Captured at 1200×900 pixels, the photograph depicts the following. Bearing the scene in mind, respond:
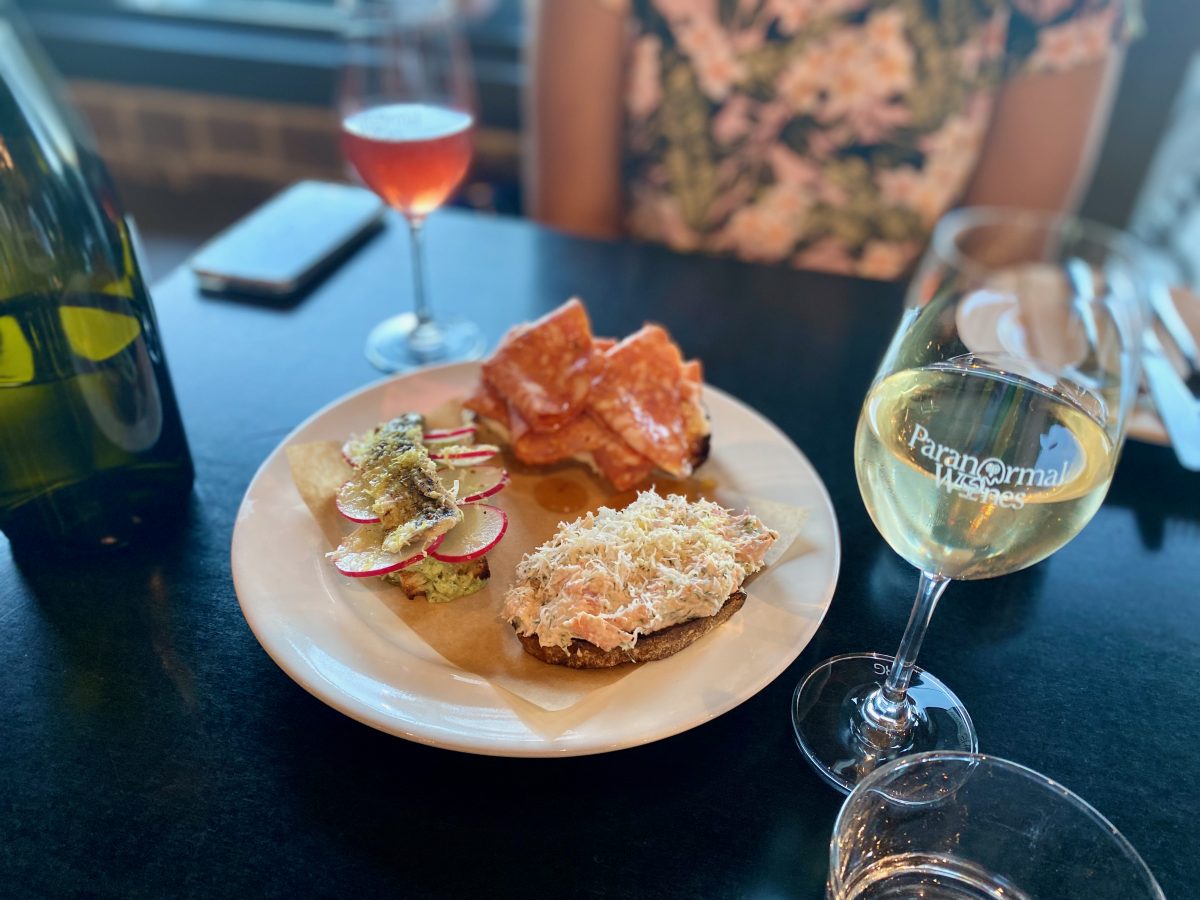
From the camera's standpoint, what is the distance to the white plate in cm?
65

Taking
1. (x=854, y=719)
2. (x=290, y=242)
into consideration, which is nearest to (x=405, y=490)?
(x=854, y=719)

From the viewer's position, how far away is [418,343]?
122 centimetres

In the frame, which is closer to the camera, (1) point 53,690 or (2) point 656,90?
(1) point 53,690

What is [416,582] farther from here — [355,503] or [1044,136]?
[1044,136]

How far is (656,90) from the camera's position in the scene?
2010 mm

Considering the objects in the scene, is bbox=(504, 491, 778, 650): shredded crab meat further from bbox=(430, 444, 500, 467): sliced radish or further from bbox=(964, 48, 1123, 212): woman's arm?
bbox=(964, 48, 1123, 212): woman's arm

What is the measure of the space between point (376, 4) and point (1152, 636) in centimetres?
114

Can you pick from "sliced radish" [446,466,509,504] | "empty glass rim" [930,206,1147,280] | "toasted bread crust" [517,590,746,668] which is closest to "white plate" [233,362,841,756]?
"toasted bread crust" [517,590,746,668]

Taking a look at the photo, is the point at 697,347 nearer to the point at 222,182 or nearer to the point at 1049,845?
the point at 1049,845

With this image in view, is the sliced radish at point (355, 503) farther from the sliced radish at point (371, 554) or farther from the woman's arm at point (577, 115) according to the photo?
the woman's arm at point (577, 115)

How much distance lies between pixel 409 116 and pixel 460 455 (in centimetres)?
54

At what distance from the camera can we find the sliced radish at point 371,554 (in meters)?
0.75

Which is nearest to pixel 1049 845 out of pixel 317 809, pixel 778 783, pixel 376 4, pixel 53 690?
pixel 778 783

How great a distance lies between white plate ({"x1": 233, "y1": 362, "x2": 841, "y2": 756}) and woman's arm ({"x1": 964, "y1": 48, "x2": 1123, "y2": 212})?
1467mm
